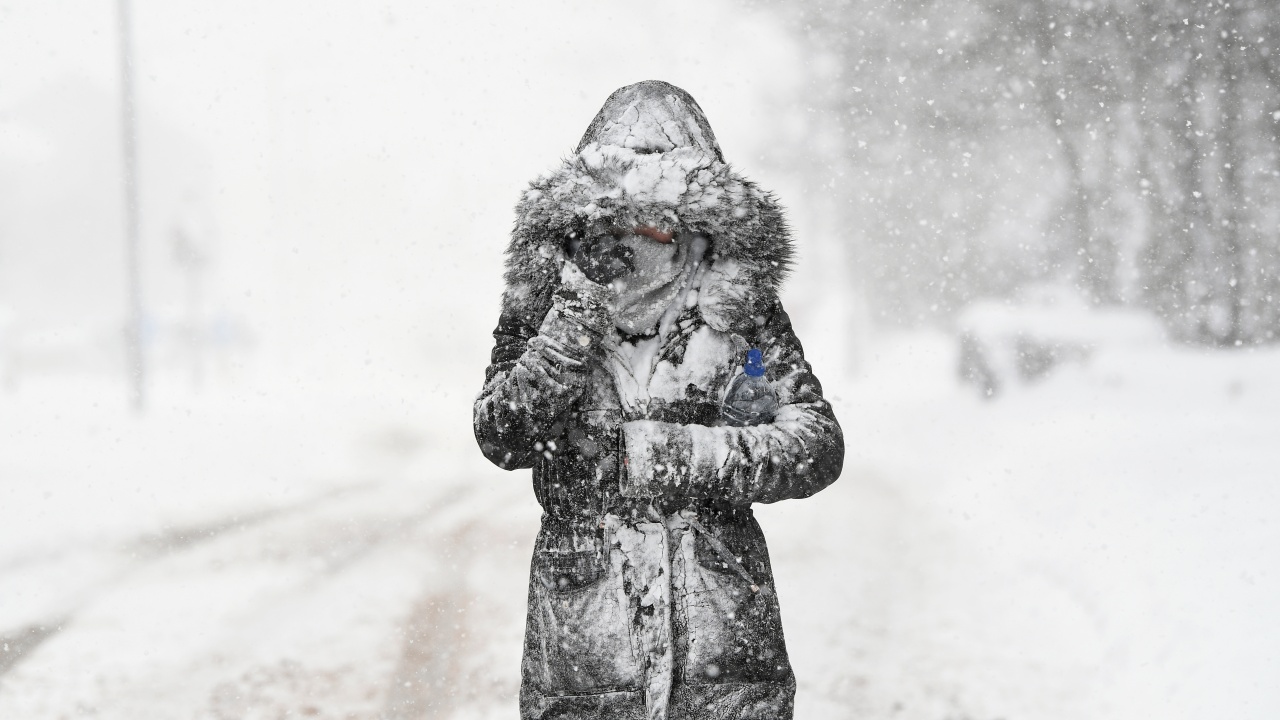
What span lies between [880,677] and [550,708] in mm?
3066

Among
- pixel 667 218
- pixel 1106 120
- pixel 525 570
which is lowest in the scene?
pixel 525 570

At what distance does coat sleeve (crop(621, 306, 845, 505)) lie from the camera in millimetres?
1991

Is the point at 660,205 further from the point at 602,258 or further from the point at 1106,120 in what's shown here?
the point at 1106,120

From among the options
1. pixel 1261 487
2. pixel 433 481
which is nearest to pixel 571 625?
pixel 1261 487

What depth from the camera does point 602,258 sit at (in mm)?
2096

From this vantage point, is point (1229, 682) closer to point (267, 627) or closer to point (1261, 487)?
point (1261, 487)

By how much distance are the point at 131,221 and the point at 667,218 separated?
39.9 feet

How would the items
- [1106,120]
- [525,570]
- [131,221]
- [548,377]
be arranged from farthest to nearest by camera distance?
1. [1106,120]
2. [131,221]
3. [525,570]
4. [548,377]

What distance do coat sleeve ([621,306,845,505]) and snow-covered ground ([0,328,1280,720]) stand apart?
259 centimetres

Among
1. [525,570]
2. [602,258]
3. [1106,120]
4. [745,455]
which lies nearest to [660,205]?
[602,258]

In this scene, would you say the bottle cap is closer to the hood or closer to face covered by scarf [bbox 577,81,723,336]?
the hood

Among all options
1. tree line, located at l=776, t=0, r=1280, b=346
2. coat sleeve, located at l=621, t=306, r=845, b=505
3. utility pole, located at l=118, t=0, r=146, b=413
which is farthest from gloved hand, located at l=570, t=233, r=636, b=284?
tree line, located at l=776, t=0, r=1280, b=346

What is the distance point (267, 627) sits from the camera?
216 inches

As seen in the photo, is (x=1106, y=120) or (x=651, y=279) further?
(x=1106, y=120)
